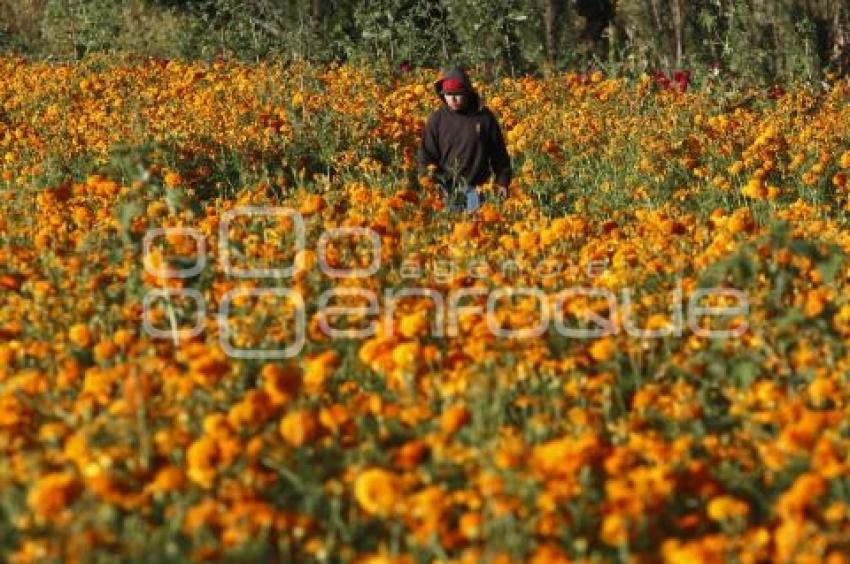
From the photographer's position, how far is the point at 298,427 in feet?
11.8

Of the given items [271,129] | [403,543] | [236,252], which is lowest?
[403,543]

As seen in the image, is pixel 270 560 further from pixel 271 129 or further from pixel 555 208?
pixel 271 129

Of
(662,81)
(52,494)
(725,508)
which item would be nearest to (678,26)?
(662,81)

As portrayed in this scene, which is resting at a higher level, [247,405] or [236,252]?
[236,252]

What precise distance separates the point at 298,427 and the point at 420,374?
0.81 meters

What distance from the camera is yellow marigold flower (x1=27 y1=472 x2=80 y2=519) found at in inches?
119

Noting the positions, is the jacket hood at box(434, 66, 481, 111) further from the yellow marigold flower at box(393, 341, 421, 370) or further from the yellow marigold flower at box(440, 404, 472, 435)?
the yellow marigold flower at box(440, 404, 472, 435)

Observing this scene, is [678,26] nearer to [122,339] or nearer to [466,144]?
[466,144]

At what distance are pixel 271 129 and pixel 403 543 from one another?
6058 mm

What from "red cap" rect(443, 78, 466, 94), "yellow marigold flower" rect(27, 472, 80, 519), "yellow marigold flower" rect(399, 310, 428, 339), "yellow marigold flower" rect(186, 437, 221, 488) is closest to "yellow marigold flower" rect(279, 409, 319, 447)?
"yellow marigold flower" rect(186, 437, 221, 488)

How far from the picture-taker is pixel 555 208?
8398 mm

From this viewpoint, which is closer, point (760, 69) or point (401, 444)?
point (401, 444)

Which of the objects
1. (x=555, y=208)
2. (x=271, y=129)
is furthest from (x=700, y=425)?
(x=271, y=129)

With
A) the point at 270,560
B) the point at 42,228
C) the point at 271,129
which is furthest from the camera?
the point at 271,129
